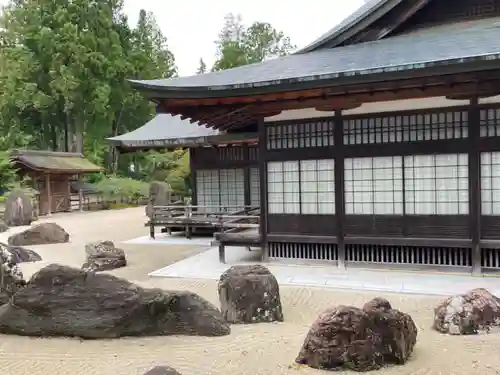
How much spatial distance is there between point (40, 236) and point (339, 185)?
991 cm

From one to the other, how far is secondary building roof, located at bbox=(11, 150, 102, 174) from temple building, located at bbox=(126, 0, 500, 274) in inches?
696

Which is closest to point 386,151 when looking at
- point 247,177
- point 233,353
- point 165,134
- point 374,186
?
point 374,186

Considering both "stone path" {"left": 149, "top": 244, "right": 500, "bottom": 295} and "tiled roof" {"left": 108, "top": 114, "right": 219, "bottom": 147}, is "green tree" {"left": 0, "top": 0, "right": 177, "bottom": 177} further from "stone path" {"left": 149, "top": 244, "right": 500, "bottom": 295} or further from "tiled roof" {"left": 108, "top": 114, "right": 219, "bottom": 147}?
"stone path" {"left": 149, "top": 244, "right": 500, "bottom": 295}

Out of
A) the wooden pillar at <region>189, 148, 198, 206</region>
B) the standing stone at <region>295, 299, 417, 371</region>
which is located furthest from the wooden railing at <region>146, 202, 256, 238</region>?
the standing stone at <region>295, 299, 417, 371</region>

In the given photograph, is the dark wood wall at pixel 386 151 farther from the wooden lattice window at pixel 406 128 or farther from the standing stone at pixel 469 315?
the standing stone at pixel 469 315

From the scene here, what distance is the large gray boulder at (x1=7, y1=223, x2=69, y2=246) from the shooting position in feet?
45.0

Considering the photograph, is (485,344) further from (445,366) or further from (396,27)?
(396,27)

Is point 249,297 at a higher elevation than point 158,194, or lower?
lower

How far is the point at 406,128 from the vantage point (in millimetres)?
8078

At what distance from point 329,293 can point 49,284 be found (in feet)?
13.4

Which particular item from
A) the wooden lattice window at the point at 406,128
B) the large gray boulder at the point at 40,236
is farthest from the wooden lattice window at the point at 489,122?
the large gray boulder at the point at 40,236

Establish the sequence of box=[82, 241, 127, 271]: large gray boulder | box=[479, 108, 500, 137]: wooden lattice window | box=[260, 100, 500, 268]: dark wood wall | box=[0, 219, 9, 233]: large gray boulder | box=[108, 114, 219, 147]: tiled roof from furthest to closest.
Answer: box=[0, 219, 9, 233]: large gray boulder → box=[108, 114, 219, 147]: tiled roof → box=[82, 241, 127, 271]: large gray boulder → box=[260, 100, 500, 268]: dark wood wall → box=[479, 108, 500, 137]: wooden lattice window

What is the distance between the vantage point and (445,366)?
13.7ft

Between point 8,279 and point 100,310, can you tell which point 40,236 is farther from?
point 100,310
